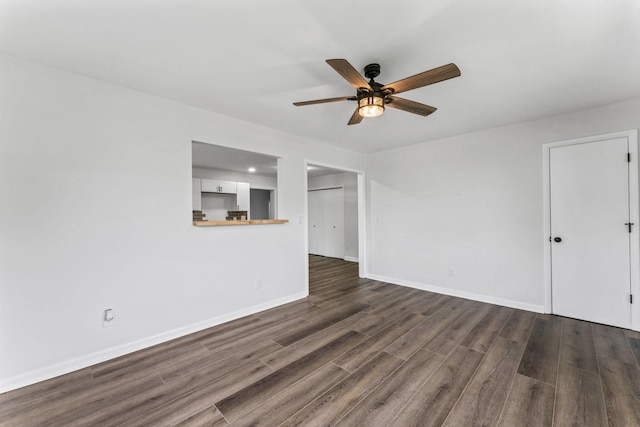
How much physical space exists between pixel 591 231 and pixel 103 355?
5.18m

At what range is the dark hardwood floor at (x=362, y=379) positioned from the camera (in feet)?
5.22

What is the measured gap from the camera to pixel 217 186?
6039mm

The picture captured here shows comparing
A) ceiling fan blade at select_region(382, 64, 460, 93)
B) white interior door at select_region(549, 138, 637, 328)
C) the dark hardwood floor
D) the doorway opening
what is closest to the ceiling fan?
ceiling fan blade at select_region(382, 64, 460, 93)

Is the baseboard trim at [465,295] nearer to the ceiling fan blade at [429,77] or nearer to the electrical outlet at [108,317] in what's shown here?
the ceiling fan blade at [429,77]

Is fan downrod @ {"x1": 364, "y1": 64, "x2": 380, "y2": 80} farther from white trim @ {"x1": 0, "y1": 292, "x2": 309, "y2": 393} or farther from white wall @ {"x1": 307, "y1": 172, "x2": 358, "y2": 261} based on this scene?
white wall @ {"x1": 307, "y1": 172, "x2": 358, "y2": 261}

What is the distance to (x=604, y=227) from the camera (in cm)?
284

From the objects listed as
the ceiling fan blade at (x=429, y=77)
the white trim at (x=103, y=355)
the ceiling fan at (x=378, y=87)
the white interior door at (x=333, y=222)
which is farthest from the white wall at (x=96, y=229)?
the white interior door at (x=333, y=222)

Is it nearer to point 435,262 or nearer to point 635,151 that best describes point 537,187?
point 635,151

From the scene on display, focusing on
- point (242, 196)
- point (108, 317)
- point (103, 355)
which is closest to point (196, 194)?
point (242, 196)

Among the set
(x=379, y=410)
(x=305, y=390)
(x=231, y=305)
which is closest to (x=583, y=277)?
(x=379, y=410)

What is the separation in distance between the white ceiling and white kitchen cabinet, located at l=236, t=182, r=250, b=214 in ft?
12.9

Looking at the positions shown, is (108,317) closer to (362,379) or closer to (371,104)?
(362,379)

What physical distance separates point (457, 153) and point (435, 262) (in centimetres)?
175

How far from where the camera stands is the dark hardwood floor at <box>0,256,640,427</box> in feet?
5.22
